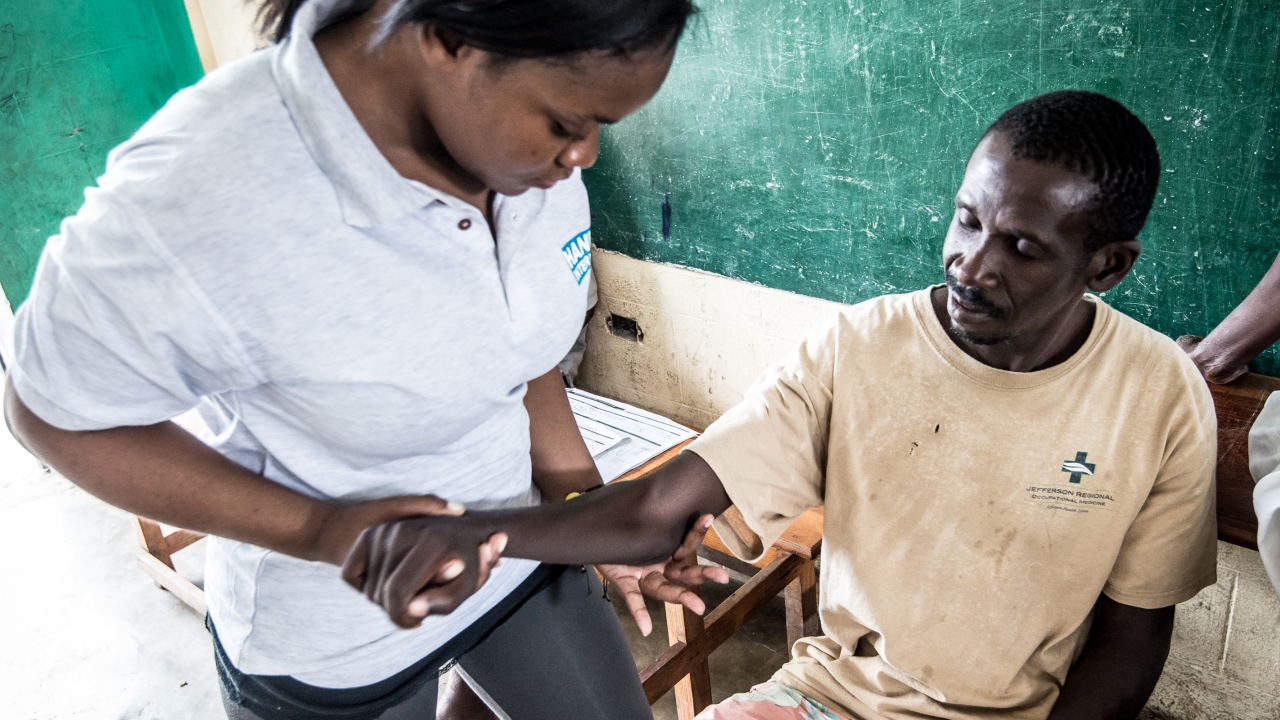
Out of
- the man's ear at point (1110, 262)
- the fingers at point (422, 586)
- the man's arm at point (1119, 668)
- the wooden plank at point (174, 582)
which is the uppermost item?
the man's ear at point (1110, 262)

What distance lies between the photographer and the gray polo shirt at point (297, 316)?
769 mm

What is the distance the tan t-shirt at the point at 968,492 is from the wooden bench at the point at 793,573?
318mm

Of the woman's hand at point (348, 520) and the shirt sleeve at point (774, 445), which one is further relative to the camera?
the shirt sleeve at point (774, 445)

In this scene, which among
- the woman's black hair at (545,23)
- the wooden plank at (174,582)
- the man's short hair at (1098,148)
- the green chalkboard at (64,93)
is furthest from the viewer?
the green chalkboard at (64,93)

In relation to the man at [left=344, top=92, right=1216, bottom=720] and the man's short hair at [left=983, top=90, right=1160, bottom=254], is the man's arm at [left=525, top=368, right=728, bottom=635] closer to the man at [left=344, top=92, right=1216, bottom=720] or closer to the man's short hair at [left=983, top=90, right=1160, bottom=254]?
the man at [left=344, top=92, right=1216, bottom=720]

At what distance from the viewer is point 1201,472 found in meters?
1.23

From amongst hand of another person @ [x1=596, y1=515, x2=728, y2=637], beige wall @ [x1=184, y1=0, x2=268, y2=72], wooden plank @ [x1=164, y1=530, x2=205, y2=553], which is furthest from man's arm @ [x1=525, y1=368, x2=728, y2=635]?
beige wall @ [x1=184, y1=0, x2=268, y2=72]

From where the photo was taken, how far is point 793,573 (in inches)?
91.0

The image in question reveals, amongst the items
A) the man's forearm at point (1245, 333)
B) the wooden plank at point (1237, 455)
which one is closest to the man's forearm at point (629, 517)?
the wooden plank at point (1237, 455)

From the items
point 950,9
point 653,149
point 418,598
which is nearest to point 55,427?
point 418,598

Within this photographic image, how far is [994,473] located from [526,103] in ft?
2.96

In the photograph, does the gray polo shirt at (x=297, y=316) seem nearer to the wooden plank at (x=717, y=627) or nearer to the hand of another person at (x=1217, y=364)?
the wooden plank at (x=717, y=627)

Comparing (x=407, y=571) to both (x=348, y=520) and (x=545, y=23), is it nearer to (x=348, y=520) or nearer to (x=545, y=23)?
(x=348, y=520)

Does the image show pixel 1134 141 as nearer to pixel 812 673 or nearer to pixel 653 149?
pixel 812 673
